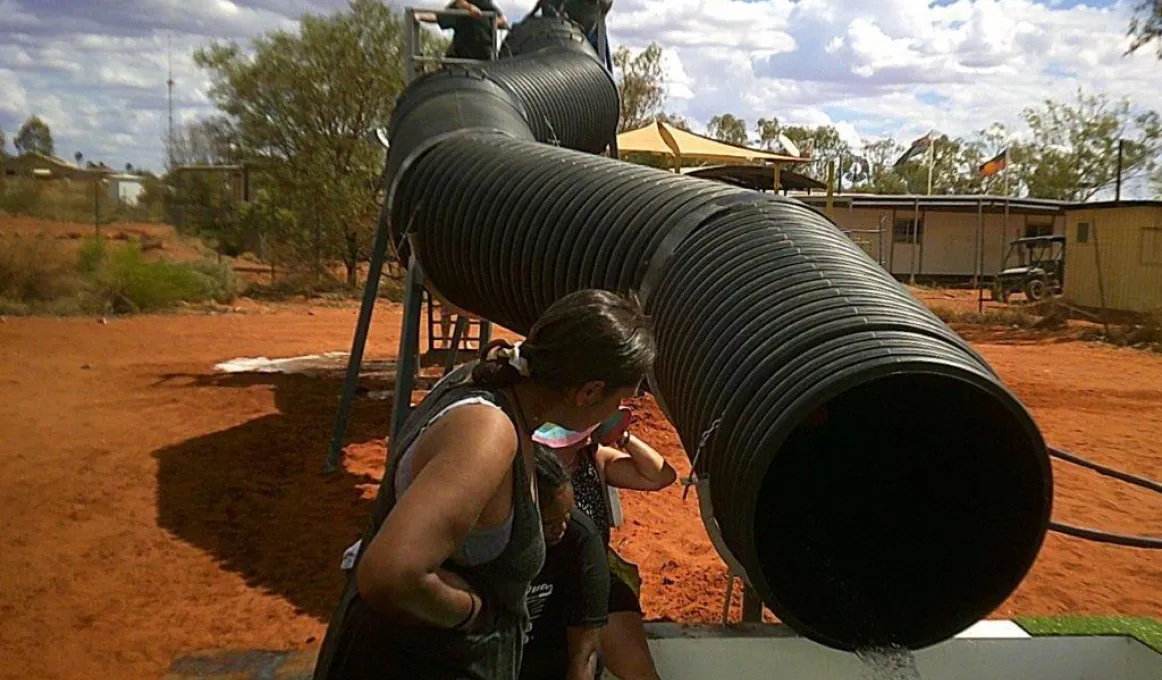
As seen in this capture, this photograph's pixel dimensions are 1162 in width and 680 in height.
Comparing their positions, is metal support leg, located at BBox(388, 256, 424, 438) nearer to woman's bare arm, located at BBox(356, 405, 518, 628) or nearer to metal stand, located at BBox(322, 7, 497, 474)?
metal stand, located at BBox(322, 7, 497, 474)

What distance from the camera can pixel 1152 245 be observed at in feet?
61.9

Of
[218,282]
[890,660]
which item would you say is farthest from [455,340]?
[218,282]

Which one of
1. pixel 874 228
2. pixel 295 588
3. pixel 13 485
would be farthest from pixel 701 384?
pixel 874 228

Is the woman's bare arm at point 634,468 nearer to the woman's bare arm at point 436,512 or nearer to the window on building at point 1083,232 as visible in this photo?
the woman's bare arm at point 436,512

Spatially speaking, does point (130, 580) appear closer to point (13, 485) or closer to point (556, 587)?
point (13, 485)

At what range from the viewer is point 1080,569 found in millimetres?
6387

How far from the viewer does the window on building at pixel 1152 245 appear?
18688mm

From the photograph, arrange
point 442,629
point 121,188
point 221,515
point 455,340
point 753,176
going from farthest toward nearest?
point 121,188
point 753,176
point 455,340
point 221,515
point 442,629

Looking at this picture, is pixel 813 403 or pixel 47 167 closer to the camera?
Result: pixel 813 403

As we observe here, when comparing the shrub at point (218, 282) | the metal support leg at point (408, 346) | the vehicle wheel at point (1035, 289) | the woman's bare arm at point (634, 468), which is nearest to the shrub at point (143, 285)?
the shrub at point (218, 282)

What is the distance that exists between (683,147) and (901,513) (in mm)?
14107

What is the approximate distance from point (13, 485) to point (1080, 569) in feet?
22.5

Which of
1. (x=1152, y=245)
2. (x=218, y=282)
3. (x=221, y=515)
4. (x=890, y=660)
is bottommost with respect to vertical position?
(x=221, y=515)

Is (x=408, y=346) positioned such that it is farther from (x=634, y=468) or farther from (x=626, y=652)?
(x=626, y=652)
